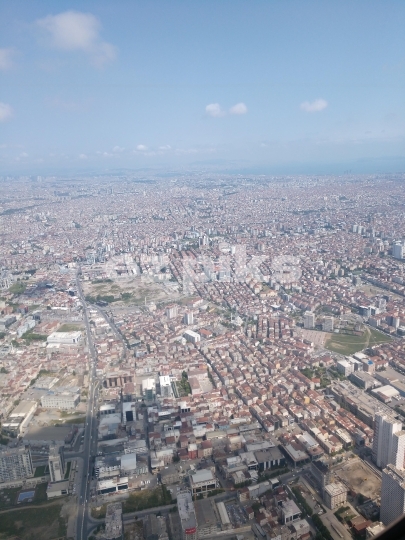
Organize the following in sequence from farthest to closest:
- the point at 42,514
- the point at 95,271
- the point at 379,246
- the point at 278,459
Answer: the point at 379,246
the point at 95,271
the point at 278,459
the point at 42,514

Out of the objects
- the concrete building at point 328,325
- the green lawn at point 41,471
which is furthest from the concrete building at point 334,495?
the concrete building at point 328,325

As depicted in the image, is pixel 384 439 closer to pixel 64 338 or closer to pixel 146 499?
pixel 146 499

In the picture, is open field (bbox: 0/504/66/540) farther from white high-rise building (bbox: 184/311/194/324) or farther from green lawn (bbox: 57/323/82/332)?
white high-rise building (bbox: 184/311/194/324)

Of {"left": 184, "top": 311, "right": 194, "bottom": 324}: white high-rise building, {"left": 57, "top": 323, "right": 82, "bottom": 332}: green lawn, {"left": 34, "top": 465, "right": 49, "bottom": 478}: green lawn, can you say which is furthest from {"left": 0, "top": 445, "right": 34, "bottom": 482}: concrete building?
{"left": 184, "top": 311, "right": 194, "bottom": 324}: white high-rise building

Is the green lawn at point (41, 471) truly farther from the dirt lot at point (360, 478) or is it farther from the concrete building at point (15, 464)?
the dirt lot at point (360, 478)

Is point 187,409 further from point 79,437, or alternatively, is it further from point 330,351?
point 330,351

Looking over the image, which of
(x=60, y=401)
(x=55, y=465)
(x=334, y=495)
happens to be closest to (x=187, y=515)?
(x=334, y=495)

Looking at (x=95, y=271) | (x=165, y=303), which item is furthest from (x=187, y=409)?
(x=95, y=271)
